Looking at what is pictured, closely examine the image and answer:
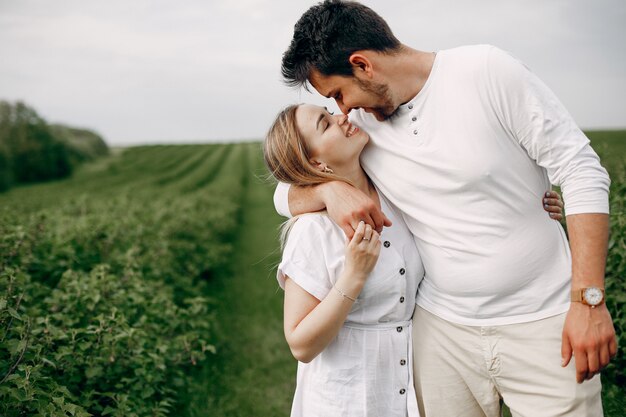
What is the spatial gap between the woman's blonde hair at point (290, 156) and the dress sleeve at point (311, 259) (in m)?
0.19

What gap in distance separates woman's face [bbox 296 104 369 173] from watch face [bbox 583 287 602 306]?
46.3 inches

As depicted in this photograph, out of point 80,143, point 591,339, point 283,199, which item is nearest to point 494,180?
point 591,339

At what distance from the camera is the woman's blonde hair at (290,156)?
2.51m

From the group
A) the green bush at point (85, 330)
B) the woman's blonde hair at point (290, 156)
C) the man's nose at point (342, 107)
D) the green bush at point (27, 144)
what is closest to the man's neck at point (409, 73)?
the man's nose at point (342, 107)

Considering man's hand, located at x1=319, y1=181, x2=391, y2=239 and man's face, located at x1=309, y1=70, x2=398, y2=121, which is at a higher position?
man's face, located at x1=309, y1=70, x2=398, y2=121

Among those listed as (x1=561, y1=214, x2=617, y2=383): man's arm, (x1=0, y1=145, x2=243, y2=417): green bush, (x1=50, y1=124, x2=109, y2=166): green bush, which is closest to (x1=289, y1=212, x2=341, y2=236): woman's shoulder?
(x1=561, y1=214, x2=617, y2=383): man's arm

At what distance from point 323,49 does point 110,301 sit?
2765 millimetres

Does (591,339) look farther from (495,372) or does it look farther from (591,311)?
(495,372)

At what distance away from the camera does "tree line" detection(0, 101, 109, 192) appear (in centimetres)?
4022

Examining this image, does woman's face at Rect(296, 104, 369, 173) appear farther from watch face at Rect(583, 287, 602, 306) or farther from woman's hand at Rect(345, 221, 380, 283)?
watch face at Rect(583, 287, 602, 306)

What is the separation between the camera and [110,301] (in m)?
4.12

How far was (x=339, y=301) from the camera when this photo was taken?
7.14 ft

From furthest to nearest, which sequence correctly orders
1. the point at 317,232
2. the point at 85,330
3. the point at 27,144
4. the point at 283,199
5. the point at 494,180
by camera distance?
the point at 27,144
the point at 85,330
the point at 283,199
the point at 317,232
the point at 494,180

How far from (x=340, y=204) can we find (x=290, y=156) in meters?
0.40
